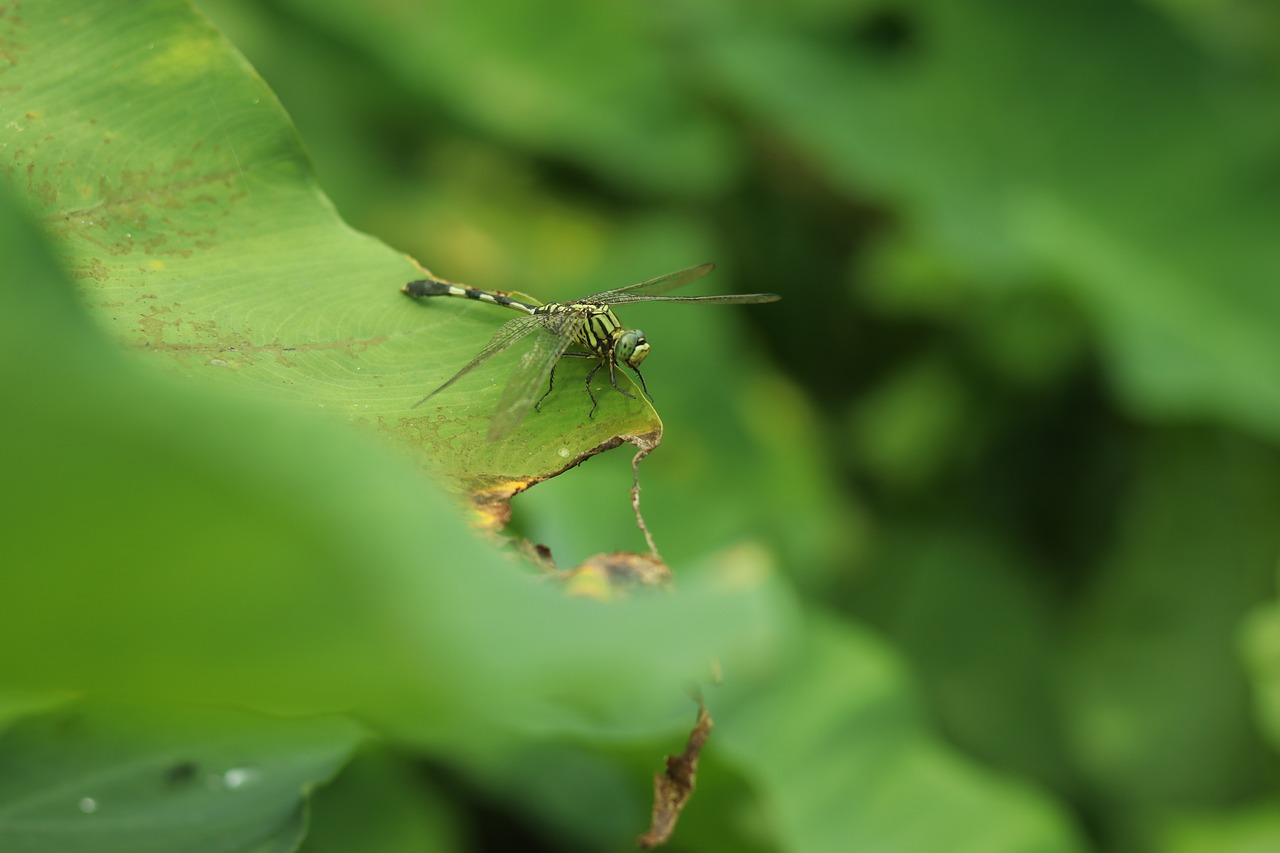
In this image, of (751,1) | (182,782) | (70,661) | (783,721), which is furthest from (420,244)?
(70,661)

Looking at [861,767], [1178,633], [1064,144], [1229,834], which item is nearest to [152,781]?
[861,767]

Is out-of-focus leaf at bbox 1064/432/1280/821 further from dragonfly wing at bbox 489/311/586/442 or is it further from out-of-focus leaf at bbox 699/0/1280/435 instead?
dragonfly wing at bbox 489/311/586/442

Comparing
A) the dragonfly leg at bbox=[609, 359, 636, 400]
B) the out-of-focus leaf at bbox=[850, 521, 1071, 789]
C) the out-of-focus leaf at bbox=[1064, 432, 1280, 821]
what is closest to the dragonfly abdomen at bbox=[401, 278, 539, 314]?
the dragonfly leg at bbox=[609, 359, 636, 400]

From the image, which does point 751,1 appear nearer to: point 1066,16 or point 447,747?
point 1066,16

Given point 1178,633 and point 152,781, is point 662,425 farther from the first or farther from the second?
point 1178,633

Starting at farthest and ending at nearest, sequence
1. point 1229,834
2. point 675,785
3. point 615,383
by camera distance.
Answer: point 1229,834
point 615,383
point 675,785
